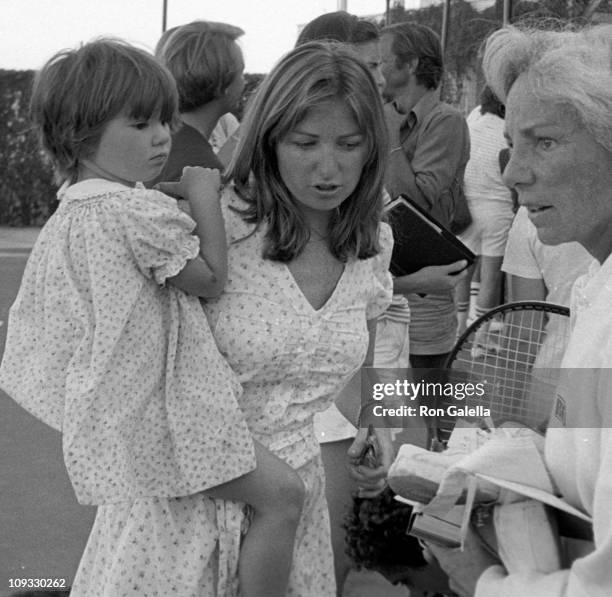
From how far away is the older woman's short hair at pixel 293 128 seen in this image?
7.29ft

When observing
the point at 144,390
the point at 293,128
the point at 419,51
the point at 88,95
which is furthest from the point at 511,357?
the point at 419,51

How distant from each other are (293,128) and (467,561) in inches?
39.2

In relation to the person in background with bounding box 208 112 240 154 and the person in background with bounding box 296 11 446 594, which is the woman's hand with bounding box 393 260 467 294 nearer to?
the person in background with bounding box 296 11 446 594

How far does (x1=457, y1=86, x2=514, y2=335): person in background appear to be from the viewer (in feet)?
17.9

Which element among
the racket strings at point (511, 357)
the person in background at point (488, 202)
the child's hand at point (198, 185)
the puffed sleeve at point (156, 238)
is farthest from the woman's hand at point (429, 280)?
the person in background at point (488, 202)

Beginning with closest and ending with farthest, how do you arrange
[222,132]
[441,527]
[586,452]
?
[586,452]
[441,527]
[222,132]

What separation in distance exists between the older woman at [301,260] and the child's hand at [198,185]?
2.7 inches

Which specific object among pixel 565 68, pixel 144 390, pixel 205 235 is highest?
pixel 565 68

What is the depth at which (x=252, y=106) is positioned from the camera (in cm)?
229

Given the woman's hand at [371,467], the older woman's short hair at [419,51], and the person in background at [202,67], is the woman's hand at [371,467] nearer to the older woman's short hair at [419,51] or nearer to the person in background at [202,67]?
the person in background at [202,67]

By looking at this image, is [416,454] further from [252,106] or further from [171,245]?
[252,106]

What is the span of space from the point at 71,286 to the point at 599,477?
1.10 meters

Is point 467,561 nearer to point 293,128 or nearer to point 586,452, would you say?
point 586,452

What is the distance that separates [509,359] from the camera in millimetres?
2447
